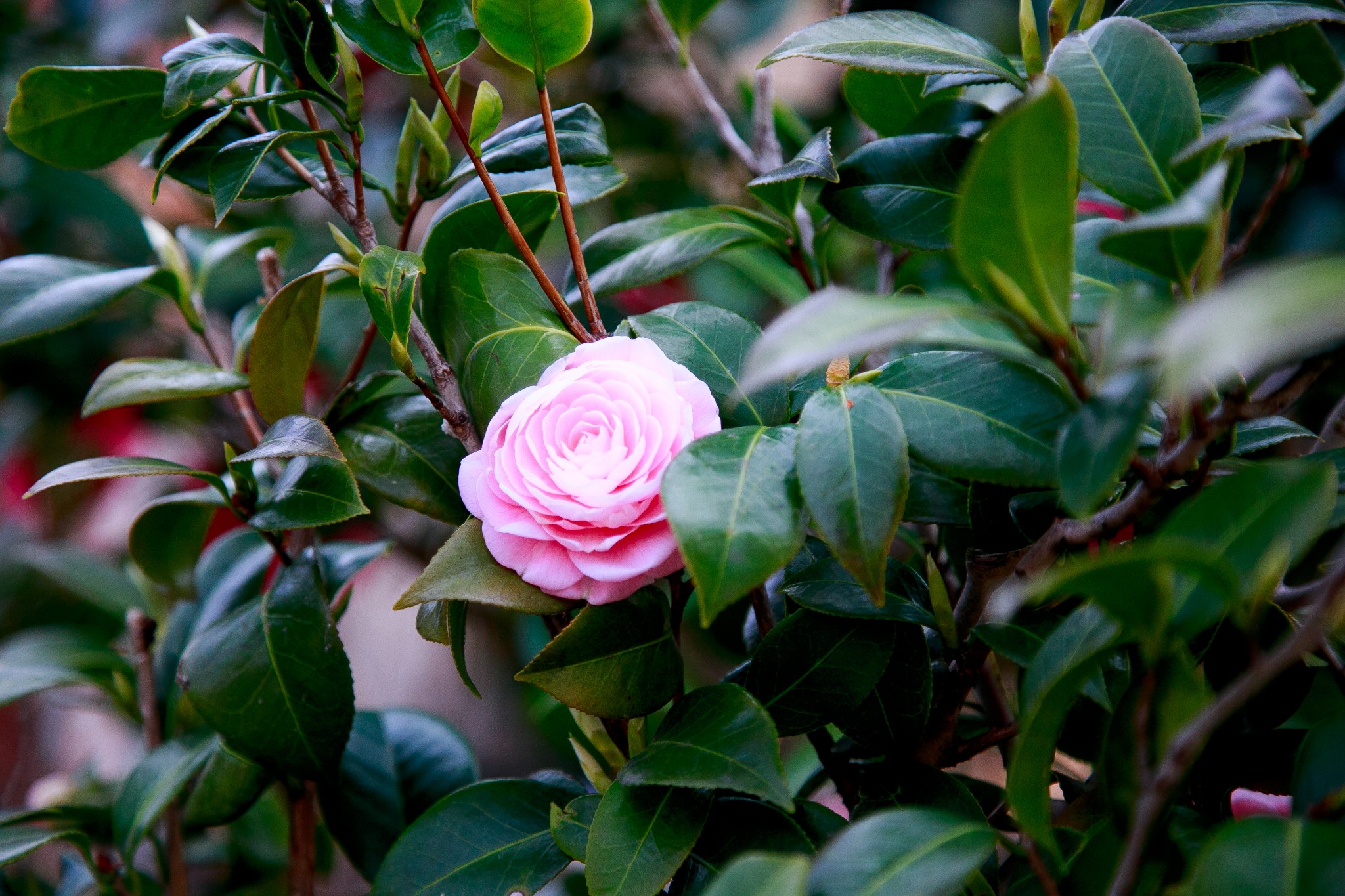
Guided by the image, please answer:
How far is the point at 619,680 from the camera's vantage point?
0.43 metres

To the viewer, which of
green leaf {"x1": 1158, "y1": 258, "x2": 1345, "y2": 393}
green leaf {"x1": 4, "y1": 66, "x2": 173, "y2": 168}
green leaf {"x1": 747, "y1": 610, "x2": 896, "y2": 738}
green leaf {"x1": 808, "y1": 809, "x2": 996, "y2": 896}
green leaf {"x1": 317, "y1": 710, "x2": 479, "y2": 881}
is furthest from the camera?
green leaf {"x1": 317, "y1": 710, "x2": 479, "y2": 881}

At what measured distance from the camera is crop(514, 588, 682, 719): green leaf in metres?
0.42

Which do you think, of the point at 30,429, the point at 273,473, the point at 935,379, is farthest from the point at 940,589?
the point at 30,429

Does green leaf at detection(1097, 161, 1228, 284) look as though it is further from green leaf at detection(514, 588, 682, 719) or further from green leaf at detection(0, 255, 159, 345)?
green leaf at detection(0, 255, 159, 345)

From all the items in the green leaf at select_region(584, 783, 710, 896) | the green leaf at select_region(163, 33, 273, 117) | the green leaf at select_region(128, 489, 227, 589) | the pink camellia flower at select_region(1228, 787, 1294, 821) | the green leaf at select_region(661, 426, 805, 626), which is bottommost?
the pink camellia flower at select_region(1228, 787, 1294, 821)

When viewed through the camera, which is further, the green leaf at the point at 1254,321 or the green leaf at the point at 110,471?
the green leaf at the point at 110,471

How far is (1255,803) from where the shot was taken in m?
0.50

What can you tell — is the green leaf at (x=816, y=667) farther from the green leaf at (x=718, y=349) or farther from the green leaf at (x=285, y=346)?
the green leaf at (x=285, y=346)

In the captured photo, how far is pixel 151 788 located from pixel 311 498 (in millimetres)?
290

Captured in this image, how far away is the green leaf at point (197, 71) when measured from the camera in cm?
47

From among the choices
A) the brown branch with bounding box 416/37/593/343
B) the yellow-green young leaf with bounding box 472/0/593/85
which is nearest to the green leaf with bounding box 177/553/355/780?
the brown branch with bounding box 416/37/593/343

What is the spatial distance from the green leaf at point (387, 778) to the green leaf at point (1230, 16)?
657mm

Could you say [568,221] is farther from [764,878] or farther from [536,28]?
[764,878]

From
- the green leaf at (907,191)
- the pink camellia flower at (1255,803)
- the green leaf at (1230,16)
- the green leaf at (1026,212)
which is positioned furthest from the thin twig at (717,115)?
the pink camellia flower at (1255,803)
